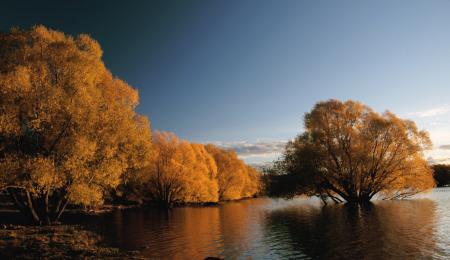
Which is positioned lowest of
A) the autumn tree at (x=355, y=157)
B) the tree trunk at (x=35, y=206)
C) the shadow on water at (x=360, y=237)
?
the shadow on water at (x=360, y=237)

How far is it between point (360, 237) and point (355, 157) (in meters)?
30.0

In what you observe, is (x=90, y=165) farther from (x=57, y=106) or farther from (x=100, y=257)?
(x=100, y=257)

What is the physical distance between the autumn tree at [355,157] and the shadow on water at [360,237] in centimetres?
1519

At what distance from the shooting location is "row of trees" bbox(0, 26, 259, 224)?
2900 cm

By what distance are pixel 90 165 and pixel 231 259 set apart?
58.7 feet

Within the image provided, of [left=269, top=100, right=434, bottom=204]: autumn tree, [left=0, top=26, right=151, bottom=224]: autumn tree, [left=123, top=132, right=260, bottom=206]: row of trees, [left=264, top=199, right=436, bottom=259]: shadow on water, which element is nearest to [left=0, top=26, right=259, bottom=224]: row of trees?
[left=0, top=26, right=151, bottom=224]: autumn tree

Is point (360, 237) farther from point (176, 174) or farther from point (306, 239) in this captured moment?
point (176, 174)

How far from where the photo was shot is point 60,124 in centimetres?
3048

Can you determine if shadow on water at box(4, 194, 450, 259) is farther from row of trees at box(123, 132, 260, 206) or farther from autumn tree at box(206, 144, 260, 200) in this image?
autumn tree at box(206, 144, 260, 200)

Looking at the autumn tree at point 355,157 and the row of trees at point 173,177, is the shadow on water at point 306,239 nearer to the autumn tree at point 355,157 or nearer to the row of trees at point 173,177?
the autumn tree at point 355,157

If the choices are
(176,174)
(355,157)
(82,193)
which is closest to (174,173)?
(176,174)

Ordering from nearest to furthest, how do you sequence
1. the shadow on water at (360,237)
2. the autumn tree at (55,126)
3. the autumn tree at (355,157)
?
the shadow on water at (360,237) < the autumn tree at (55,126) < the autumn tree at (355,157)

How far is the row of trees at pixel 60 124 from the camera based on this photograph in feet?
95.1

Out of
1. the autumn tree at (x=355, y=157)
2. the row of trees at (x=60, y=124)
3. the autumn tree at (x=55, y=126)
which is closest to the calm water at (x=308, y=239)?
the autumn tree at (x=55, y=126)
